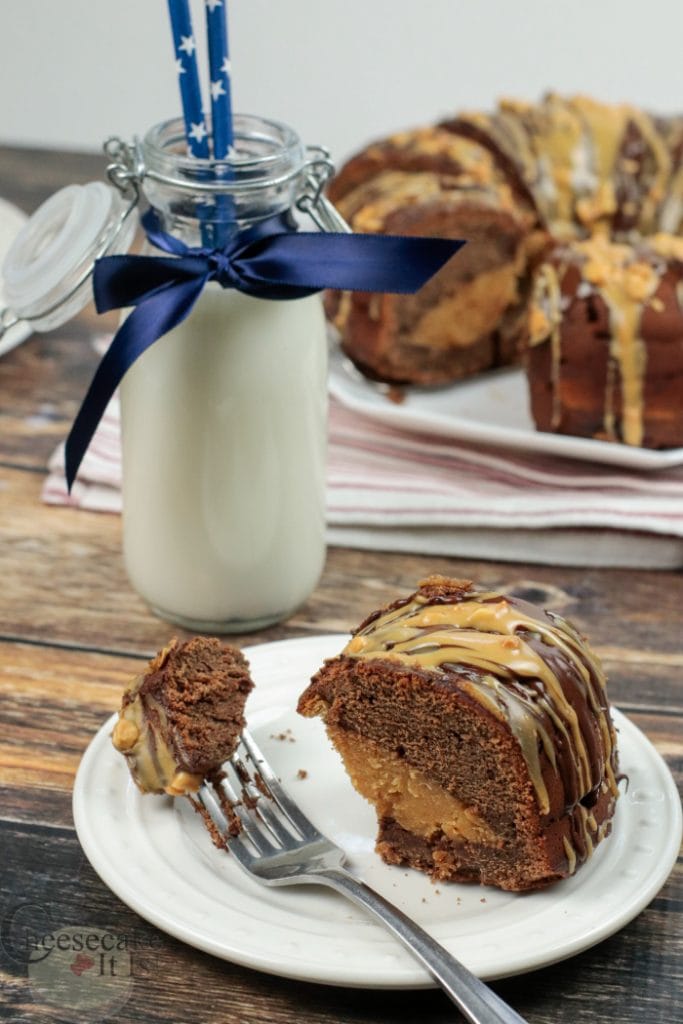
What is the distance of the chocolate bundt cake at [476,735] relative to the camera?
1.01 metres

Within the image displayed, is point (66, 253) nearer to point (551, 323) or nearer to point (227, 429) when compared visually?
point (227, 429)

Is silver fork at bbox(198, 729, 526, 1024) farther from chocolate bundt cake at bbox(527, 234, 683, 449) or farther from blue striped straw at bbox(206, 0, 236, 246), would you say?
chocolate bundt cake at bbox(527, 234, 683, 449)

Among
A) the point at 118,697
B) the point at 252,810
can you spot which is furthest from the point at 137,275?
the point at 252,810

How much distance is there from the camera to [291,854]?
3.55 feet

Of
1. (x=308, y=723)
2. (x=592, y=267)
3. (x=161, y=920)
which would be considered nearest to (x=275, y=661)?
(x=308, y=723)

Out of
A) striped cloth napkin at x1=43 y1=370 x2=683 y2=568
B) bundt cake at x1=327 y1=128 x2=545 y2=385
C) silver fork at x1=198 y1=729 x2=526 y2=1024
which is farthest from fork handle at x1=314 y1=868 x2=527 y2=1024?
bundt cake at x1=327 y1=128 x2=545 y2=385

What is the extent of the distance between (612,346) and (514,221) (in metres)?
0.36

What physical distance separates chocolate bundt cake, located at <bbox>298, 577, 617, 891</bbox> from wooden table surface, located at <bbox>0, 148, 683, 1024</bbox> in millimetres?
97

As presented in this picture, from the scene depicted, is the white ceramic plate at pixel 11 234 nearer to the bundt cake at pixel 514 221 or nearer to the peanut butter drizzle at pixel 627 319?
the bundt cake at pixel 514 221

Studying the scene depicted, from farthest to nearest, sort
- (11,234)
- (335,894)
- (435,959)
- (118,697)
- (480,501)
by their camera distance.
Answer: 1. (11,234)
2. (480,501)
3. (118,697)
4. (335,894)
5. (435,959)

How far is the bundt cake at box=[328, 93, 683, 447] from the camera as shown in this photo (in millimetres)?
1811

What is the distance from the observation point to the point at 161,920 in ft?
3.24

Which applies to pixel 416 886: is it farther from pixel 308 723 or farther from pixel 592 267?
pixel 592 267

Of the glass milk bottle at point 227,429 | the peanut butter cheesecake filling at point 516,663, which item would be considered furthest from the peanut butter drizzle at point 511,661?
the glass milk bottle at point 227,429
